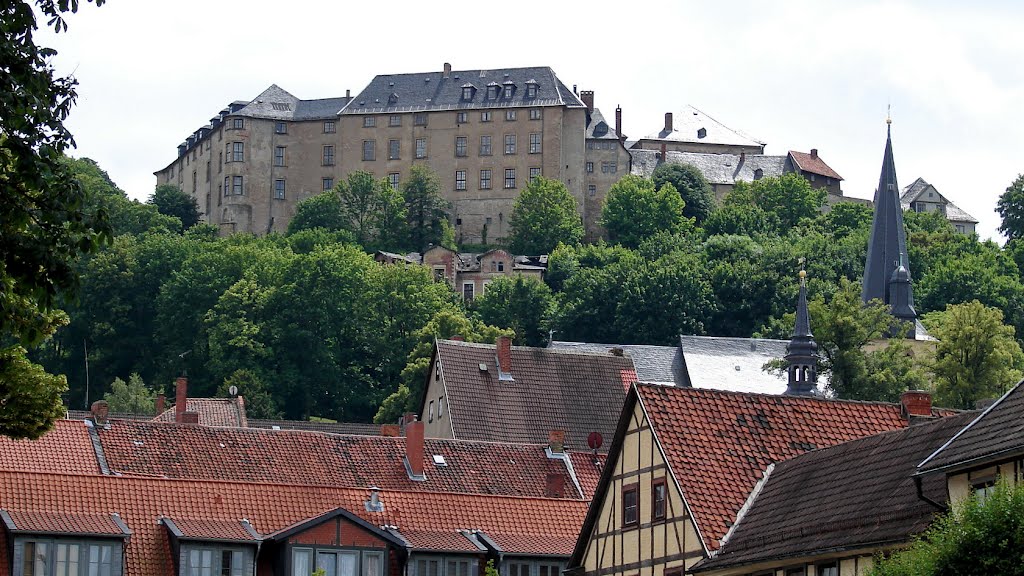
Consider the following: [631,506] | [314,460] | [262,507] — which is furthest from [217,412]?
[631,506]

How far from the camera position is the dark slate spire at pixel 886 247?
412ft

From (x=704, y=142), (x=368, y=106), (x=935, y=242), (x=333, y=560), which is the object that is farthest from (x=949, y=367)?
(x=704, y=142)

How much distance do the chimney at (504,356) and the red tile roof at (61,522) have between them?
26930mm

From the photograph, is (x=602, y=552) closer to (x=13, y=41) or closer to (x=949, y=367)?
(x=13, y=41)

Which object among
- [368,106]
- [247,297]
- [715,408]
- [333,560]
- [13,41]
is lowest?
[333,560]

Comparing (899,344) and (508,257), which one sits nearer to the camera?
(899,344)

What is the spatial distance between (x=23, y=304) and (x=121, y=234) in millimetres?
134099

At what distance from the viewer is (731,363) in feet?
324

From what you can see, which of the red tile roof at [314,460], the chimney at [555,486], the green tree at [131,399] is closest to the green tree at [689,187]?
the green tree at [131,399]

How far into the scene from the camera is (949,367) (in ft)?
266

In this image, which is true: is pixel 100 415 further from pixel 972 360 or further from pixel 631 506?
pixel 972 360

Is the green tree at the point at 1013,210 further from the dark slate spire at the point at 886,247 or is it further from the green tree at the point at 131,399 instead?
the green tree at the point at 131,399

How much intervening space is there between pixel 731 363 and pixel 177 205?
82.7m

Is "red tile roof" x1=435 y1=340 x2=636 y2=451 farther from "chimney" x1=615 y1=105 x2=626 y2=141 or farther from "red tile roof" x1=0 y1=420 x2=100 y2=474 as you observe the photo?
"chimney" x1=615 y1=105 x2=626 y2=141
